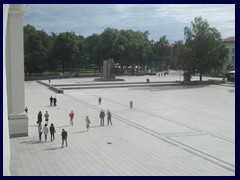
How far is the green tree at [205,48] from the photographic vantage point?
48.9 m

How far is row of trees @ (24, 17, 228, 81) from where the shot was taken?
49.2 m

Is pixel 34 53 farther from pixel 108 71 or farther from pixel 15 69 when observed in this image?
pixel 15 69

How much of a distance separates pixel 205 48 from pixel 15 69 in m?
37.4

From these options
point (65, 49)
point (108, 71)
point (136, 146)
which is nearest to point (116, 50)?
point (65, 49)

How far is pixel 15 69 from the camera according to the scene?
15492 millimetres

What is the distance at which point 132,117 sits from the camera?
22.0 meters

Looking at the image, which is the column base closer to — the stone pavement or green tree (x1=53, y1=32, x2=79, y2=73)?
the stone pavement

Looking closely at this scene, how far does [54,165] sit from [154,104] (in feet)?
56.9

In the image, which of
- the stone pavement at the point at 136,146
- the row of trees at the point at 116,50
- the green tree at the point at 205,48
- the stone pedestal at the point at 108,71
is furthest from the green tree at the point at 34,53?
the stone pavement at the point at 136,146
